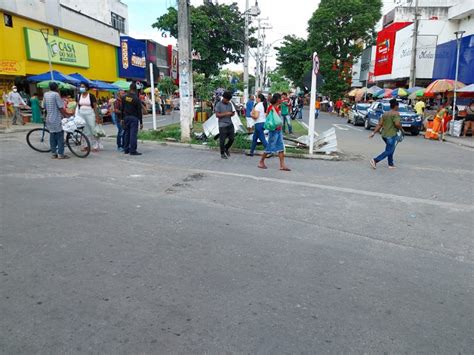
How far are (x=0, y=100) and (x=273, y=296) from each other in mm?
20796

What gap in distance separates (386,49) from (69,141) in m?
33.5

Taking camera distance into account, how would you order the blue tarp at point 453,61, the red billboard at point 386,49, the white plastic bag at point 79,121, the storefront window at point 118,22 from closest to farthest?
the white plastic bag at point 79,121, the blue tarp at point 453,61, the red billboard at point 386,49, the storefront window at point 118,22

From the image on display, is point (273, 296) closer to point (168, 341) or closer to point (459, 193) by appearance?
point (168, 341)

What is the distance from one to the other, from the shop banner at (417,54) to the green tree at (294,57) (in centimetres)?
1923

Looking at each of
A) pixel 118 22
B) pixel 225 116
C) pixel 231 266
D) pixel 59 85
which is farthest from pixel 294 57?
pixel 231 266

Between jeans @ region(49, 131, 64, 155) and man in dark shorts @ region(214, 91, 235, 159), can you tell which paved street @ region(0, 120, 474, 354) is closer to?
jeans @ region(49, 131, 64, 155)

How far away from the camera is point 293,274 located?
12.5 feet

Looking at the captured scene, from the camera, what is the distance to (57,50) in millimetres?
23453

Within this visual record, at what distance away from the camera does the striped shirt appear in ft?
28.9

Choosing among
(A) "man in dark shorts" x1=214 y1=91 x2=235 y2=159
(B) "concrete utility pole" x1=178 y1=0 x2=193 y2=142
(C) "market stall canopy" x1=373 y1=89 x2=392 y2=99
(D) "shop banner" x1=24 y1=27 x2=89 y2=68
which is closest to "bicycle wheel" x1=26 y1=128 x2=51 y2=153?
(B) "concrete utility pole" x1=178 y1=0 x2=193 y2=142

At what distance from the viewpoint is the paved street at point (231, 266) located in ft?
9.29

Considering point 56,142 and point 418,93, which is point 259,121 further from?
point 418,93

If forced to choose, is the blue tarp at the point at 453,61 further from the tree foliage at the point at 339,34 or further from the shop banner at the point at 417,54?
the tree foliage at the point at 339,34

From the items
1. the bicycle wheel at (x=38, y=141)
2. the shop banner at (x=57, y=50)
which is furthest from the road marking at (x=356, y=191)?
the shop banner at (x=57, y=50)
